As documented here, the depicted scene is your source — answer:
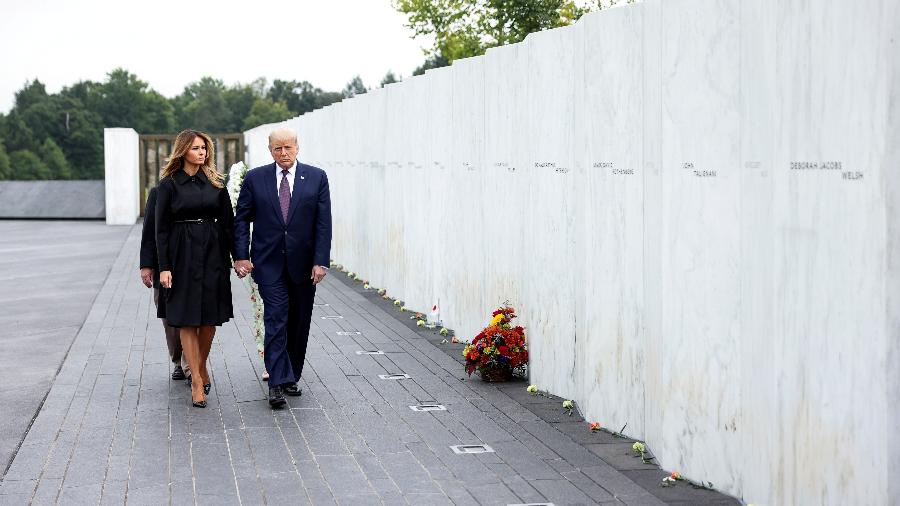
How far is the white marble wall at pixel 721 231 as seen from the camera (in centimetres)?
542

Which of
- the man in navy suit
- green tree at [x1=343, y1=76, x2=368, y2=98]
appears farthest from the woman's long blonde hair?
green tree at [x1=343, y1=76, x2=368, y2=98]

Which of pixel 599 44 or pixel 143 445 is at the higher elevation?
pixel 599 44

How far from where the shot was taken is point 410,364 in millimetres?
11250

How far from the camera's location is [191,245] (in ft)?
31.2

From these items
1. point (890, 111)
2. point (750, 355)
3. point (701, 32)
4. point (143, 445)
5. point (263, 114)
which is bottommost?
point (143, 445)

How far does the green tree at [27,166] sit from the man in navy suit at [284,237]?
121 metres

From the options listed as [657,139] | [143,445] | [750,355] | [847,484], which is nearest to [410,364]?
[143,445]

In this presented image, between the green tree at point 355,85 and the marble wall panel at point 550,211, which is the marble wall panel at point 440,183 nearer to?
the marble wall panel at point 550,211

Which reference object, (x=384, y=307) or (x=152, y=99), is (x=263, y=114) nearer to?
(x=152, y=99)

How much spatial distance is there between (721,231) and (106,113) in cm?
15212

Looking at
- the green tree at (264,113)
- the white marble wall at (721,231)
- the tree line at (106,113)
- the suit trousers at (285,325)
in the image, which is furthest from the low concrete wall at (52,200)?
the green tree at (264,113)

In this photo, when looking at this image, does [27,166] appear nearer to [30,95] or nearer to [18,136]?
[18,136]

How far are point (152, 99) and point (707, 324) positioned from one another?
516 feet

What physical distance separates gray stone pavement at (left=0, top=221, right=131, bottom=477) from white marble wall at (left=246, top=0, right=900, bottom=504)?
144 inches
